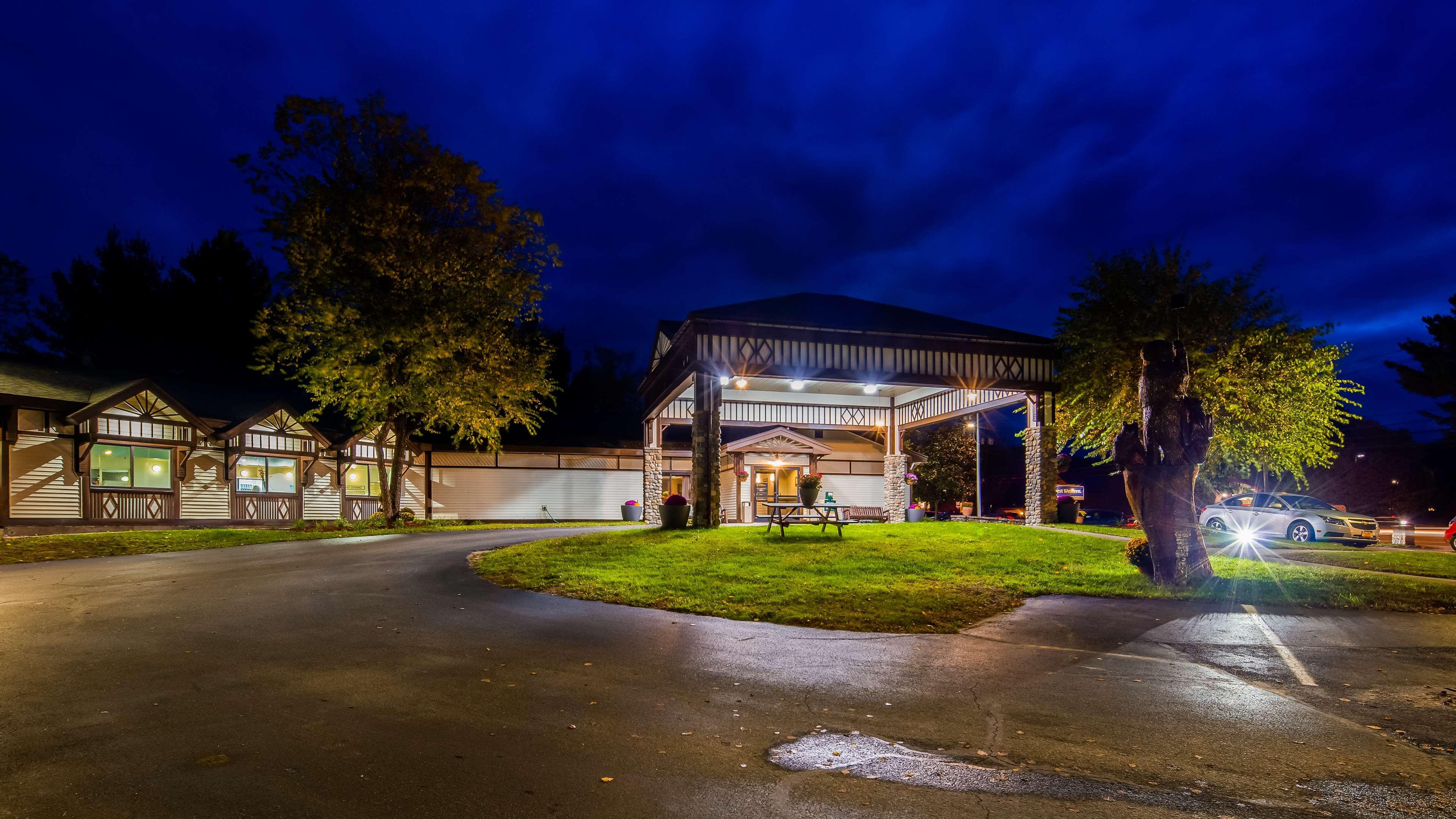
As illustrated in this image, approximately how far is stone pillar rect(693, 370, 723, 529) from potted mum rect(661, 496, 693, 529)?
13.6 inches

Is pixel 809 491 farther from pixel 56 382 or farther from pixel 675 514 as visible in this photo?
pixel 56 382

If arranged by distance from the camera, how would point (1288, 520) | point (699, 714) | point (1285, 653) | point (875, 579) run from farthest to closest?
point (1288, 520) → point (875, 579) → point (1285, 653) → point (699, 714)

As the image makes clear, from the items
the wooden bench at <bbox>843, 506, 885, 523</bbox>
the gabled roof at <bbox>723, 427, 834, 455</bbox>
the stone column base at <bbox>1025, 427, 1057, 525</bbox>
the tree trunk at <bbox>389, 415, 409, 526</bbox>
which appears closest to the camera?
the stone column base at <bbox>1025, 427, 1057, 525</bbox>

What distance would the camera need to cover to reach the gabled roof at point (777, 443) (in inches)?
1284

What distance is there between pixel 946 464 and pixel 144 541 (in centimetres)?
3379

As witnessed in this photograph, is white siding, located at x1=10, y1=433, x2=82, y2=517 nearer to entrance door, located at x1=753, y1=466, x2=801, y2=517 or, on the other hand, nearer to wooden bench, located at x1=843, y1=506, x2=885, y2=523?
entrance door, located at x1=753, y1=466, x2=801, y2=517

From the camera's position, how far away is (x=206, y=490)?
2684cm

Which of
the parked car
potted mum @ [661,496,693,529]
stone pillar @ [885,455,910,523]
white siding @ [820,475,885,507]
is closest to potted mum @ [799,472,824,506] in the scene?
potted mum @ [661,496,693,529]

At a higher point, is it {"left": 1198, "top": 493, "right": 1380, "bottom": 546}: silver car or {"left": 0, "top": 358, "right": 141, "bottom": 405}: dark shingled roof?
{"left": 0, "top": 358, "right": 141, "bottom": 405}: dark shingled roof

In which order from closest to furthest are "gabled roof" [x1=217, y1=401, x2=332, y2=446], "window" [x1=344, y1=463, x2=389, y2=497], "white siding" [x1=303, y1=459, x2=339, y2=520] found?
"gabled roof" [x1=217, y1=401, x2=332, y2=446], "white siding" [x1=303, y1=459, x2=339, y2=520], "window" [x1=344, y1=463, x2=389, y2=497]

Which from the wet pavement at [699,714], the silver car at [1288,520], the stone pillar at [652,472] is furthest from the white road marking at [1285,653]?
the stone pillar at [652,472]

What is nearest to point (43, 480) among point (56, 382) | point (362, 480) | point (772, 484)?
point (56, 382)

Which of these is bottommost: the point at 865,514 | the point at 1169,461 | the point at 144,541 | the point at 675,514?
the point at 865,514

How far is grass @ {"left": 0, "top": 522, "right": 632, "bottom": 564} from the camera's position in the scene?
1516cm
